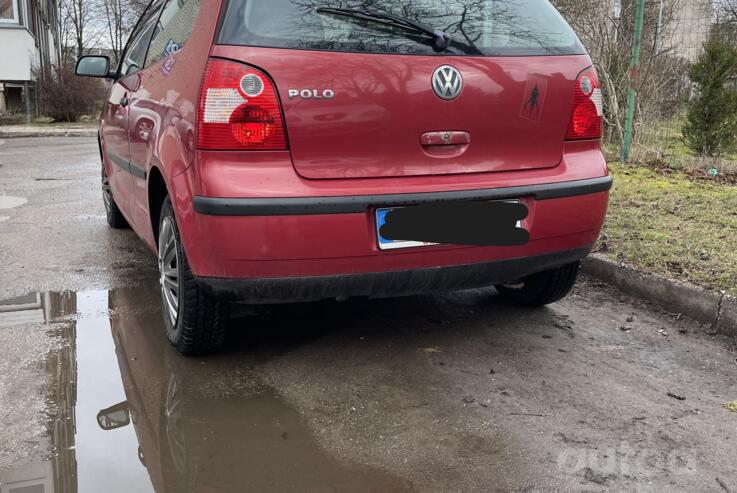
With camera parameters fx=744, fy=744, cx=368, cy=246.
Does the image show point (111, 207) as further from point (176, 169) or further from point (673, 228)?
point (673, 228)

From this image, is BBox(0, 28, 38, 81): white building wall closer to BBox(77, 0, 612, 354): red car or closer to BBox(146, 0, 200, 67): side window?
BBox(146, 0, 200, 67): side window

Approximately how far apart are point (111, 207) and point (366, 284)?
3.82m

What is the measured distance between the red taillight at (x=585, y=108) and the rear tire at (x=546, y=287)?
72cm

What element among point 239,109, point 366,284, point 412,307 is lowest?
point 412,307

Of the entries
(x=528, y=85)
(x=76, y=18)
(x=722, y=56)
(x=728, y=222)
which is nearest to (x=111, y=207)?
(x=528, y=85)

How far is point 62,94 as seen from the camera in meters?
19.8

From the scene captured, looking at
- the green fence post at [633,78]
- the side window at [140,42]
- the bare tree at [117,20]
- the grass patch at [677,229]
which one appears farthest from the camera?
the bare tree at [117,20]

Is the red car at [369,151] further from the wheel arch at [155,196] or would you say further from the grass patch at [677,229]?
the grass patch at [677,229]

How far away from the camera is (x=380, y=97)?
9.42ft

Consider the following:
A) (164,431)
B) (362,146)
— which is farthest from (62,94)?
(164,431)

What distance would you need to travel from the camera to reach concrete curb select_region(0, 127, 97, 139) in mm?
16078

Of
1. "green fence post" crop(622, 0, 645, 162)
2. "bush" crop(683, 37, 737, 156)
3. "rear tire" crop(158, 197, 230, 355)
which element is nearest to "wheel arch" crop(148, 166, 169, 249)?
"rear tire" crop(158, 197, 230, 355)

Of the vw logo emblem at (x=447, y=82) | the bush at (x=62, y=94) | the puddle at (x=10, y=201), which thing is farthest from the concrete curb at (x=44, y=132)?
the vw logo emblem at (x=447, y=82)

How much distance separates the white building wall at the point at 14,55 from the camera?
59.1 feet
